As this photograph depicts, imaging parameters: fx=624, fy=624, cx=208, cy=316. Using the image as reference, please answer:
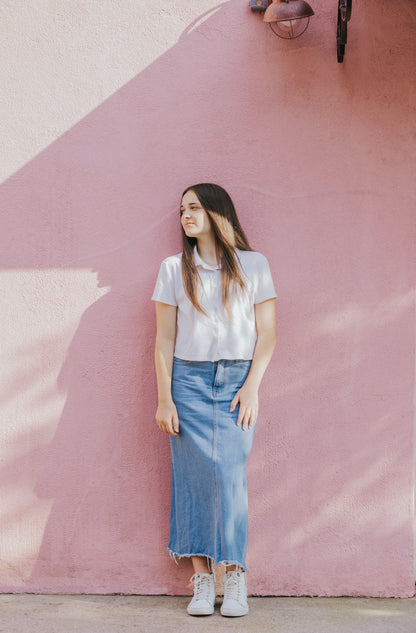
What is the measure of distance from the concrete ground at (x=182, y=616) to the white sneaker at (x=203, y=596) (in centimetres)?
4

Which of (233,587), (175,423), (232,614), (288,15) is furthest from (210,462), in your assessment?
(288,15)

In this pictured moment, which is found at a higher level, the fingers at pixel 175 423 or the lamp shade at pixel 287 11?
the lamp shade at pixel 287 11

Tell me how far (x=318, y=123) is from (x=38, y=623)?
9.92 feet

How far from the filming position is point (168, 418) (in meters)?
3.24

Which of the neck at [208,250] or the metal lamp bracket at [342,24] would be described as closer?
the metal lamp bracket at [342,24]

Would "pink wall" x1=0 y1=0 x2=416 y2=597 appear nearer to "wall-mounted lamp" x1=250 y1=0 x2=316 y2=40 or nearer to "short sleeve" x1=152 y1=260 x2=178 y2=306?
"wall-mounted lamp" x1=250 y1=0 x2=316 y2=40

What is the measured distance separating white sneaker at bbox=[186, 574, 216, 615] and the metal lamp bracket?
114 inches

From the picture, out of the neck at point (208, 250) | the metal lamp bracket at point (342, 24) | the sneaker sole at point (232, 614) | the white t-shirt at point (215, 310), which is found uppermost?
the metal lamp bracket at point (342, 24)

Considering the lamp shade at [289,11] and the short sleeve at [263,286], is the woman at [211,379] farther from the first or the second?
the lamp shade at [289,11]

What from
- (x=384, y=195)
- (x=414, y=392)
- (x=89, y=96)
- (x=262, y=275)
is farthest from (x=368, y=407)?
(x=89, y=96)

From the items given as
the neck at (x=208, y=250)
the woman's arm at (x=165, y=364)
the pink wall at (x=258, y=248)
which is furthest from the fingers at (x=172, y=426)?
the neck at (x=208, y=250)

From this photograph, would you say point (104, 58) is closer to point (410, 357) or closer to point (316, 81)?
point (316, 81)

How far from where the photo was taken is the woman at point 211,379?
3.21m

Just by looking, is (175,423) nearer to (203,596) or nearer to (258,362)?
(258,362)
